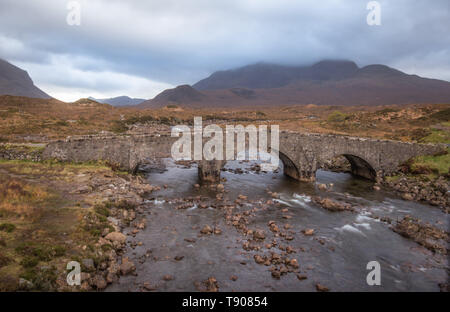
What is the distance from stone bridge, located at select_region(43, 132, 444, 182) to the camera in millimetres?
22031

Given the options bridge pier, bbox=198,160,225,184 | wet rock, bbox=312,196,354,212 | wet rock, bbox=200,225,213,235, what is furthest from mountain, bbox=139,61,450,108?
wet rock, bbox=200,225,213,235

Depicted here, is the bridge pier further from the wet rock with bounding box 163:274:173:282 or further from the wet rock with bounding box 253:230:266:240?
the wet rock with bounding box 163:274:173:282

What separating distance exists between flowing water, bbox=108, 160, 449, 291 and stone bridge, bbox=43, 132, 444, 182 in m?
3.93

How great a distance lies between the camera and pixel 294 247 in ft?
43.9

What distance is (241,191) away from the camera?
22.1m

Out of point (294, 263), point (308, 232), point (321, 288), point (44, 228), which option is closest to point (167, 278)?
point (294, 263)

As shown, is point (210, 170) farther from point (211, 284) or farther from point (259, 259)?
point (211, 284)

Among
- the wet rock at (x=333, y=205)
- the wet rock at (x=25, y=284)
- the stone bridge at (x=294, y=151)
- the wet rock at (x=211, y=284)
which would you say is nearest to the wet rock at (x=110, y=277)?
the wet rock at (x=25, y=284)

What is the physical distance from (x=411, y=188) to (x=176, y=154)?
21053mm

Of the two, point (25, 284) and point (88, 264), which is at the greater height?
point (25, 284)

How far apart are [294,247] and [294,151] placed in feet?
43.3

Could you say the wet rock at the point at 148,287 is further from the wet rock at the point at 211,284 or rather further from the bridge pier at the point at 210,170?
the bridge pier at the point at 210,170

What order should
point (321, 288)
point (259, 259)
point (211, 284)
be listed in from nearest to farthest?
point (211, 284), point (321, 288), point (259, 259)
